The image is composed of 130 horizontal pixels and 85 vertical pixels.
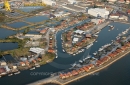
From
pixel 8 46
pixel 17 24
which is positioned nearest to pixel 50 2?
pixel 17 24

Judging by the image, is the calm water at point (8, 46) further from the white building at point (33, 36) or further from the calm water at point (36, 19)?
the calm water at point (36, 19)

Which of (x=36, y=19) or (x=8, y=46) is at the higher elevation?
(x=36, y=19)

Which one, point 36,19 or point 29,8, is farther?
point 29,8

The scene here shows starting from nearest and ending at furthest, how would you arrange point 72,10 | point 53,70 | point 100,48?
point 53,70, point 100,48, point 72,10

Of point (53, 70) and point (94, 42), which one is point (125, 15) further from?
point (53, 70)

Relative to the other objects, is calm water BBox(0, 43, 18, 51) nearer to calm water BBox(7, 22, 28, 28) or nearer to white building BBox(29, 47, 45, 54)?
white building BBox(29, 47, 45, 54)

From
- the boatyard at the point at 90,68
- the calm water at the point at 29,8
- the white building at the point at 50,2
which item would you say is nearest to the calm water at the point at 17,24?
the calm water at the point at 29,8

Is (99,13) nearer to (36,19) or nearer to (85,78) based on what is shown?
(36,19)

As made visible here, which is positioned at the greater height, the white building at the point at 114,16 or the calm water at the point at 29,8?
the calm water at the point at 29,8

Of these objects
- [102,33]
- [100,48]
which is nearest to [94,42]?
[100,48]

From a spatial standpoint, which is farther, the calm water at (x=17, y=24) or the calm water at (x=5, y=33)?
the calm water at (x=17, y=24)

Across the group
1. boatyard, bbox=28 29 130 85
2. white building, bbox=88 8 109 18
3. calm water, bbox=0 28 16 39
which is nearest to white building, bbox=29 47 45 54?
boatyard, bbox=28 29 130 85
